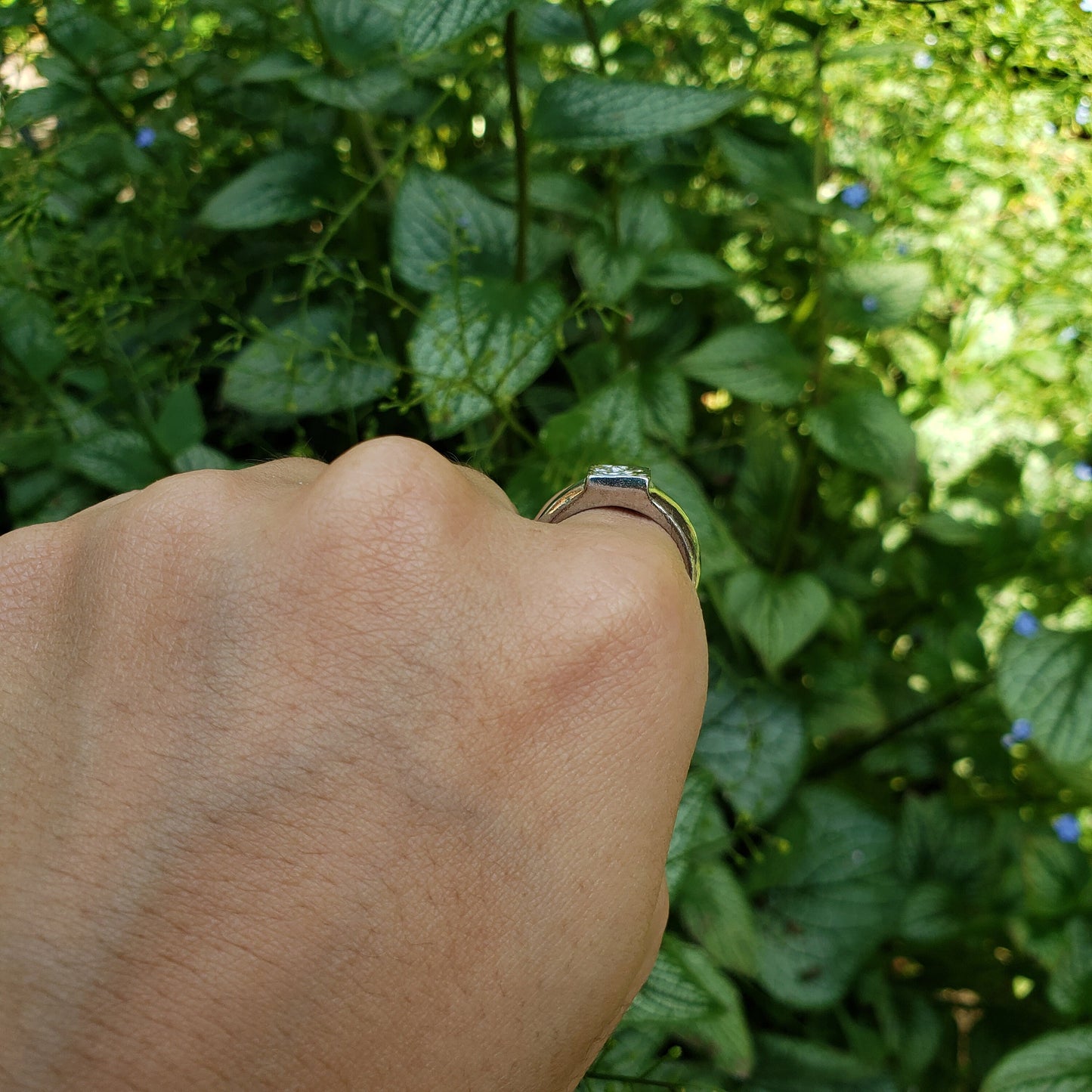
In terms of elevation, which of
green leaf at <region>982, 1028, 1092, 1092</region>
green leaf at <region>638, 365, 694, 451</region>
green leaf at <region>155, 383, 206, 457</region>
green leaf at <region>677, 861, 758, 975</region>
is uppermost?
green leaf at <region>155, 383, 206, 457</region>

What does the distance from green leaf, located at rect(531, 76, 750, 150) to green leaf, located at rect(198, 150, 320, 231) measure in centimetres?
31

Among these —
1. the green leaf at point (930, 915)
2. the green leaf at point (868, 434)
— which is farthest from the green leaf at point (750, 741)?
the green leaf at point (868, 434)

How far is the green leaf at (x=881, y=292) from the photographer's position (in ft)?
4.07


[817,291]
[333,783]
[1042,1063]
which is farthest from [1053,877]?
[333,783]

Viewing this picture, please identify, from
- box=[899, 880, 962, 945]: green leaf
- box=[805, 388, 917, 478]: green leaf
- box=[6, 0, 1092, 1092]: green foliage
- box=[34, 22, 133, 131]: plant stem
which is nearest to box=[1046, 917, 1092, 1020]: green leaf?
box=[6, 0, 1092, 1092]: green foliage

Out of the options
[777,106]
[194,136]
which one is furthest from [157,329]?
[777,106]

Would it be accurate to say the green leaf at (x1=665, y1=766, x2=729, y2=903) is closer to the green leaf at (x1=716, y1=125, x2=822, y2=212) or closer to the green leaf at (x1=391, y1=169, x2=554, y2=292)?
the green leaf at (x1=391, y1=169, x2=554, y2=292)

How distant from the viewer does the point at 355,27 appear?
3.36 feet

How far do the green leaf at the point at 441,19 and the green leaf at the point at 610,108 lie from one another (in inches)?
8.5

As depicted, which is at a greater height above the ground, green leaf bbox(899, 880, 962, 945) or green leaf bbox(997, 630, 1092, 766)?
green leaf bbox(997, 630, 1092, 766)

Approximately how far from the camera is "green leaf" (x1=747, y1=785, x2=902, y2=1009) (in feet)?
4.21

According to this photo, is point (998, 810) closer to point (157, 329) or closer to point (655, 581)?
point (655, 581)

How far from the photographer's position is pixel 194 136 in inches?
54.4

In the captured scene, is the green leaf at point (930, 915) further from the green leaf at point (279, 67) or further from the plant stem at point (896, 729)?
the green leaf at point (279, 67)
